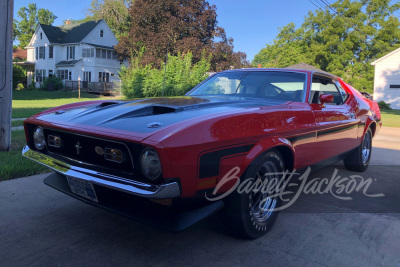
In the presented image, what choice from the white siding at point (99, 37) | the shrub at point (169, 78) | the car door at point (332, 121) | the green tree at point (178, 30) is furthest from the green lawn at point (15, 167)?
the white siding at point (99, 37)

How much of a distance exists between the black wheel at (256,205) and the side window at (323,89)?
42.6 inches

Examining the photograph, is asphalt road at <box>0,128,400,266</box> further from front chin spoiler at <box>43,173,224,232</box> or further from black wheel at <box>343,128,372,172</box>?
black wheel at <box>343,128,372,172</box>

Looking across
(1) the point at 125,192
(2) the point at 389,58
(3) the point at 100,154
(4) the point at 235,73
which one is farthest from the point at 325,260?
(2) the point at 389,58

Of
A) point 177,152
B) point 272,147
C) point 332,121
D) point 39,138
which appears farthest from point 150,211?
point 332,121

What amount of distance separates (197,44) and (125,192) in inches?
1137

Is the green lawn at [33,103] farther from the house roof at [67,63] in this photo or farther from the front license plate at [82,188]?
the house roof at [67,63]

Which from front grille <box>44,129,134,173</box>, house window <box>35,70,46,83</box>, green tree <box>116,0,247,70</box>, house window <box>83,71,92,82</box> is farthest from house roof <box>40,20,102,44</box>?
front grille <box>44,129,134,173</box>

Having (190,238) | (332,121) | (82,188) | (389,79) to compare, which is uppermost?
(389,79)

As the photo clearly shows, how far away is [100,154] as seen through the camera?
2.44m

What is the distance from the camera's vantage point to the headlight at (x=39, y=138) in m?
2.96

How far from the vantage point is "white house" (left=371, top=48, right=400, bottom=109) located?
29.5m

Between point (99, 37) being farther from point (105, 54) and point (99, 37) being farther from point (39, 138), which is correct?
point (39, 138)

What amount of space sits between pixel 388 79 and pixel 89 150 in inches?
1303

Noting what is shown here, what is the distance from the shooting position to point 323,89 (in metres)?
4.79
